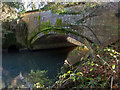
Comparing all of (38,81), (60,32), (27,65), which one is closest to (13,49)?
(27,65)

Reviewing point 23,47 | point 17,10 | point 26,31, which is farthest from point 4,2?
point 23,47

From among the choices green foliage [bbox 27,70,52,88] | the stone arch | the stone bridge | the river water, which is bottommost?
the river water

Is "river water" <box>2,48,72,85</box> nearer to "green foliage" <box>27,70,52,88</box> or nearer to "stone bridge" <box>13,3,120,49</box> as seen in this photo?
"green foliage" <box>27,70,52,88</box>

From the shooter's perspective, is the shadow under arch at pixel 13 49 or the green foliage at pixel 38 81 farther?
the shadow under arch at pixel 13 49

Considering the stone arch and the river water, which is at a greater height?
the stone arch

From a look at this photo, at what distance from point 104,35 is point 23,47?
632cm

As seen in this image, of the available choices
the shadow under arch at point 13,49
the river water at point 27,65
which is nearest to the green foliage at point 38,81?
the river water at point 27,65

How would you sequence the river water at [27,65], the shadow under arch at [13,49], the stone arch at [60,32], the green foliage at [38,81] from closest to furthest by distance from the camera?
the green foliage at [38,81] → the river water at [27,65] → the stone arch at [60,32] → the shadow under arch at [13,49]

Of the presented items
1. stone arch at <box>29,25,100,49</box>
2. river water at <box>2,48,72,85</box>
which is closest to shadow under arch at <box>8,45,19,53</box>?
river water at <box>2,48,72,85</box>

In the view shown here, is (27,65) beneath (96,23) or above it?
beneath

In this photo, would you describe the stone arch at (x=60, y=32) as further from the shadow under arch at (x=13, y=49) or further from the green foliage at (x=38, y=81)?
the green foliage at (x=38, y=81)

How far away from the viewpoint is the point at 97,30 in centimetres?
416

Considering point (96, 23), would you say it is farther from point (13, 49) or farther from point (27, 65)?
point (13, 49)

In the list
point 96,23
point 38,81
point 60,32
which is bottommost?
point 38,81
